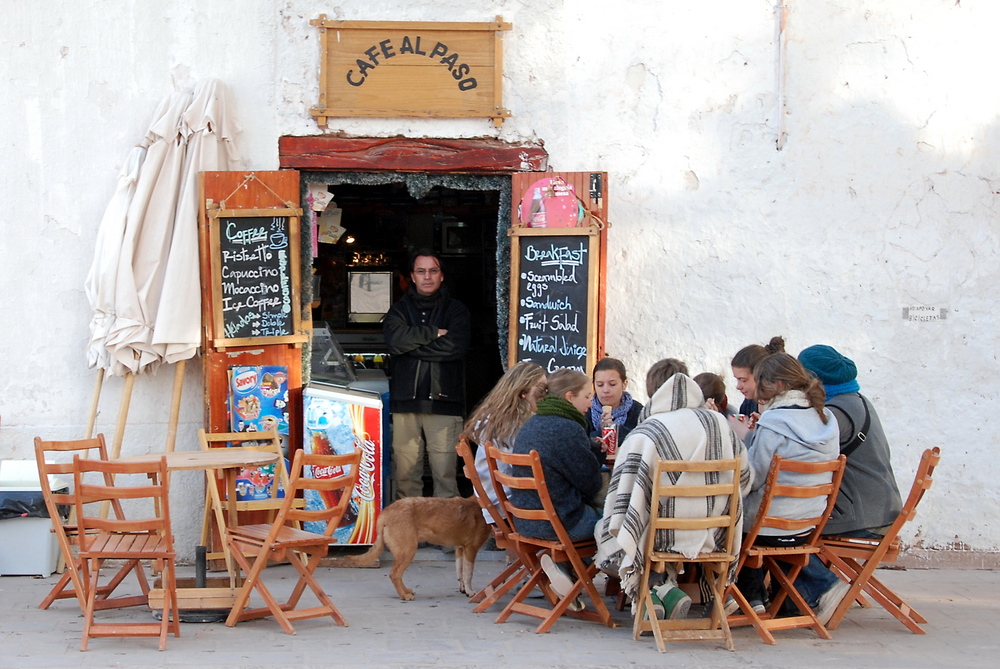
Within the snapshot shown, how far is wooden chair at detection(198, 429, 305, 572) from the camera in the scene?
238 inches

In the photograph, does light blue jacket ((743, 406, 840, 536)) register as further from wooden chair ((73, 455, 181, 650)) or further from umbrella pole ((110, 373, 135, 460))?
umbrella pole ((110, 373, 135, 460))

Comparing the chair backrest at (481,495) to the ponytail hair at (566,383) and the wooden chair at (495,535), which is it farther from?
the ponytail hair at (566,383)

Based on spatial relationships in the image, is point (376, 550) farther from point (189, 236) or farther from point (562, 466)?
point (189, 236)

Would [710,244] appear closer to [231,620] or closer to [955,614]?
[955,614]

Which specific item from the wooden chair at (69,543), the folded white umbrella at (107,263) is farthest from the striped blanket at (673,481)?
the folded white umbrella at (107,263)

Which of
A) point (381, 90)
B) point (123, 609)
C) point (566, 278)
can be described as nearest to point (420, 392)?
point (566, 278)

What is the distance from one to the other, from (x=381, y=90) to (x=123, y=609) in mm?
3446

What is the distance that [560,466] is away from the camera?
517 centimetres

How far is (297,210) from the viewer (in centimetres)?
683

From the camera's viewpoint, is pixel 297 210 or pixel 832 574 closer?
pixel 832 574

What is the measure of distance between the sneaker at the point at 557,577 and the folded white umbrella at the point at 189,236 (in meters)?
2.71

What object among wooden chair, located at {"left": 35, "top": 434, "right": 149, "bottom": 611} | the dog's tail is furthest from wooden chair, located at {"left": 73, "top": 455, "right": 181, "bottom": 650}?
the dog's tail

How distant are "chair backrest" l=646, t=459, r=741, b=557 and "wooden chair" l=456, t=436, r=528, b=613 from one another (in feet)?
3.13

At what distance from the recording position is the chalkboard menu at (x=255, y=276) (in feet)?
22.0
